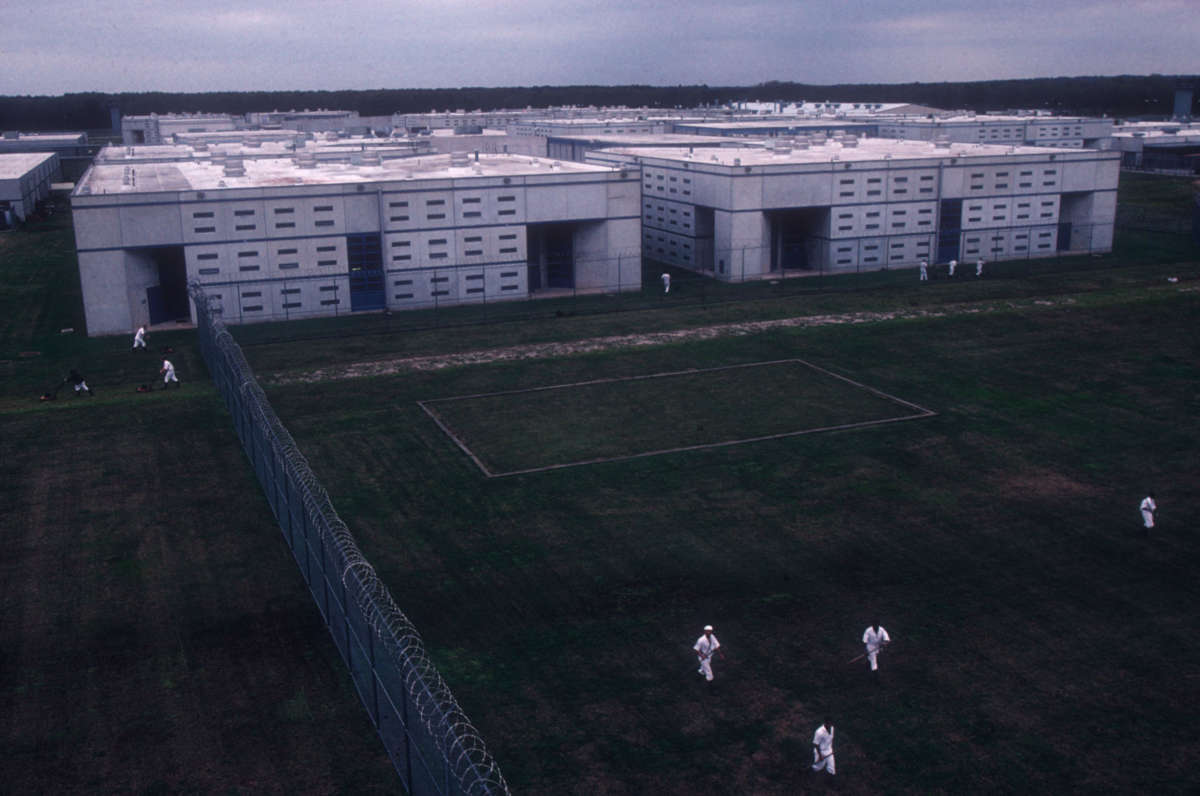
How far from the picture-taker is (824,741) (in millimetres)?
16297

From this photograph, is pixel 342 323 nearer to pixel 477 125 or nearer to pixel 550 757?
pixel 550 757

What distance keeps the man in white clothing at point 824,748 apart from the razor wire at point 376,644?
4937 mm

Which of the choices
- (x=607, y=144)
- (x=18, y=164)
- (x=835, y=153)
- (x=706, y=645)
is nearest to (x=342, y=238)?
(x=835, y=153)

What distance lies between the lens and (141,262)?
49.7 meters

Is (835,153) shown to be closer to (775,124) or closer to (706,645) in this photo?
(775,124)

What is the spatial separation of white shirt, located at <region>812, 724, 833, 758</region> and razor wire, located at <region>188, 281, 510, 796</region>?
494cm

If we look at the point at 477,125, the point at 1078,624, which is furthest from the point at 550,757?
the point at 477,125

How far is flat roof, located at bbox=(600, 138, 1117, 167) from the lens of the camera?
210 ft

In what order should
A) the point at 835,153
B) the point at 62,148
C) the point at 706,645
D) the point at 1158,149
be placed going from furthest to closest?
the point at 62,148
the point at 1158,149
the point at 835,153
the point at 706,645

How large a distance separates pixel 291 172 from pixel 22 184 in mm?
43728

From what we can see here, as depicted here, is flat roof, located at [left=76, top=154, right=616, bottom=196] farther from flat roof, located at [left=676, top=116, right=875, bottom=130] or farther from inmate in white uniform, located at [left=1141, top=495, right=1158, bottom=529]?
flat roof, located at [left=676, top=116, right=875, bottom=130]

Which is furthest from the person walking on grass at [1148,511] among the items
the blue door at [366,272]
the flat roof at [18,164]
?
the flat roof at [18,164]

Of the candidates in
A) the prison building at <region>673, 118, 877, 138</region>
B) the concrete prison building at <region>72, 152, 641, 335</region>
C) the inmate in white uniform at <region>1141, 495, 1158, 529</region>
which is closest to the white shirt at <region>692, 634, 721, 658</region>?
the inmate in white uniform at <region>1141, 495, 1158, 529</region>

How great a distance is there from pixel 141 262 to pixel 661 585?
121ft
